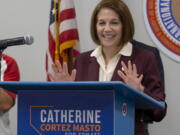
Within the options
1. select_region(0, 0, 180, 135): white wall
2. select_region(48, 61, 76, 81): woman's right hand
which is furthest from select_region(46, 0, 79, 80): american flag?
select_region(48, 61, 76, 81): woman's right hand

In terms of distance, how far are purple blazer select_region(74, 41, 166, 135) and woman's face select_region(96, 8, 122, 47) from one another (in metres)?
0.11

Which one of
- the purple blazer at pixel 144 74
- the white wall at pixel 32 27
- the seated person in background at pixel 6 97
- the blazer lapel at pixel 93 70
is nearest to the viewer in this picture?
the purple blazer at pixel 144 74

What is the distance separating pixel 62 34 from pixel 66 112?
214cm

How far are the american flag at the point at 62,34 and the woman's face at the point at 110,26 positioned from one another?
4.25 feet

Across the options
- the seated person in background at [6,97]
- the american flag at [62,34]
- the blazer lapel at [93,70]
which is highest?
the american flag at [62,34]

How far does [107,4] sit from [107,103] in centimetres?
92

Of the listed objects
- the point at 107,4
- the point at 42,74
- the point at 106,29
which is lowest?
the point at 42,74

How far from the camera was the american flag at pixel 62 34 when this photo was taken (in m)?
3.49

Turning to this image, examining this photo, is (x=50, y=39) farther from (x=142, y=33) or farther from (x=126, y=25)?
(x=126, y=25)

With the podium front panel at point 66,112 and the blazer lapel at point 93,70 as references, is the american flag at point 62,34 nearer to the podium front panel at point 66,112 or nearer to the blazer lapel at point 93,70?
the blazer lapel at point 93,70

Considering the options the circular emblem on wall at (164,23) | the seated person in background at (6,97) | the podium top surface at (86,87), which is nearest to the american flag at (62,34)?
the circular emblem on wall at (164,23)

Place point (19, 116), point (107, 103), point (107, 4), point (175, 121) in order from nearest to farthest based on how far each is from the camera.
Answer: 1. point (107, 103)
2. point (19, 116)
3. point (107, 4)
4. point (175, 121)

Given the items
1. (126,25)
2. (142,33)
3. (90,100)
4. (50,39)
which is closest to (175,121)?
(142,33)

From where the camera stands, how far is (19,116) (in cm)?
148
